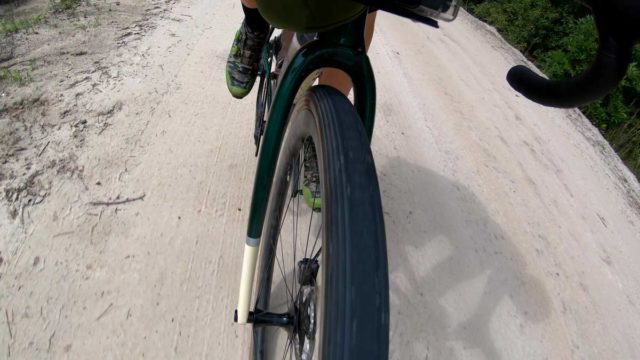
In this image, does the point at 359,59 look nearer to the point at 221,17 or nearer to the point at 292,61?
the point at 292,61

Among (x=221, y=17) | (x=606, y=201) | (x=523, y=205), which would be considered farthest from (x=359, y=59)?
(x=221, y=17)

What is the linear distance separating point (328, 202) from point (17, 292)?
4.02 feet

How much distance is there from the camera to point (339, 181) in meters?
0.69

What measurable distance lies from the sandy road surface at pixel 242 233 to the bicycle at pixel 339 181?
45cm

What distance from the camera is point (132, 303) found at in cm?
140

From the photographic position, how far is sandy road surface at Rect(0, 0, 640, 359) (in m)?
1.39

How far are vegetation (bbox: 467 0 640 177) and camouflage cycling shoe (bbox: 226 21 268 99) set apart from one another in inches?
122

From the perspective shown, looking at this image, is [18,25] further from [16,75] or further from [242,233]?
[242,233]

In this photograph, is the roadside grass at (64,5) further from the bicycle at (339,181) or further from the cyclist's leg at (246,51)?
the bicycle at (339,181)

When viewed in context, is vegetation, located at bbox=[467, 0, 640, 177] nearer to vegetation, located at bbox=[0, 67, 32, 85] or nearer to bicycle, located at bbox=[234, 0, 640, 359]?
bicycle, located at bbox=[234, 0, 640, 359]

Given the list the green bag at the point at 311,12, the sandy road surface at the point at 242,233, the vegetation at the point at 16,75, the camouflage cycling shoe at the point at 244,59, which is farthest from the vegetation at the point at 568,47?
the vegetation at the point at 16,75

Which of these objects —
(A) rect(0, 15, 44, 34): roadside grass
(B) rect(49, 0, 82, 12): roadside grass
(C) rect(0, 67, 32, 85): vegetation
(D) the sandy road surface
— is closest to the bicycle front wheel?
(D) the sandy road surface

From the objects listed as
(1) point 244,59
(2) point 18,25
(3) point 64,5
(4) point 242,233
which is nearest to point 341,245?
(4) point 242,233

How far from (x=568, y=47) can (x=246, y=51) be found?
4481 millimetres
